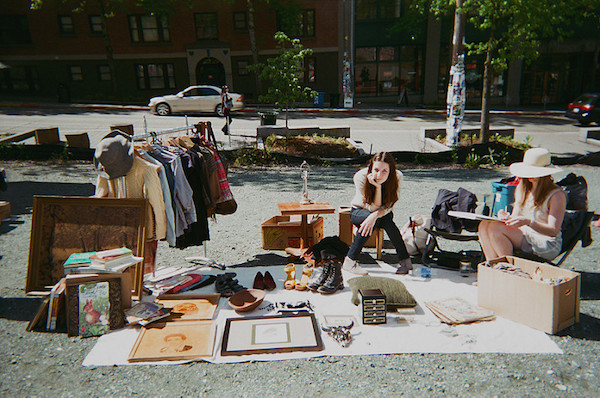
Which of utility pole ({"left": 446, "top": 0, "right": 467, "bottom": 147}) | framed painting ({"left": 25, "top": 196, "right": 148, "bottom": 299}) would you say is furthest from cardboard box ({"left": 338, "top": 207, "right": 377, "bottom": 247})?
utility pole ({"left": 446, "top": 0, "right": 467, "bottom": 147})

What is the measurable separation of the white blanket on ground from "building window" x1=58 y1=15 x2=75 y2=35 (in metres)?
29.7

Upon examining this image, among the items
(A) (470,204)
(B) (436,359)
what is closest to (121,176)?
(B) (436,359)

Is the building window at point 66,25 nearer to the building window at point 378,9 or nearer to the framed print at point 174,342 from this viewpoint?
the building window at point 378,9

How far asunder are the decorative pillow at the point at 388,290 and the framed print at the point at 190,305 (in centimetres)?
149

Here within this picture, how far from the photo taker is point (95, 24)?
27.9 m

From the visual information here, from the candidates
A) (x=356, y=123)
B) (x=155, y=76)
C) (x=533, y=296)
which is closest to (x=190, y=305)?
(x=533, y=296)

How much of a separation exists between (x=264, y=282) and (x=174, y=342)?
131 centimetres

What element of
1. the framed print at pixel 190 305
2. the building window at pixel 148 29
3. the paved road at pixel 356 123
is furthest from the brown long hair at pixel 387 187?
the building window at pixel 148 29

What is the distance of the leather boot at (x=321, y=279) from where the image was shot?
4914 mm

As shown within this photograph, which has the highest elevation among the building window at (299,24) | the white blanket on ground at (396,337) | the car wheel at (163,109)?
the building window at (299,24)

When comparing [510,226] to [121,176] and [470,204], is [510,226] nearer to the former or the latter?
[470,204]

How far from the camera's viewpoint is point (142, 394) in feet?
11.0

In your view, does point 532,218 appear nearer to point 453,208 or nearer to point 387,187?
point 453,208

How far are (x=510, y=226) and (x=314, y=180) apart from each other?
5.87m
